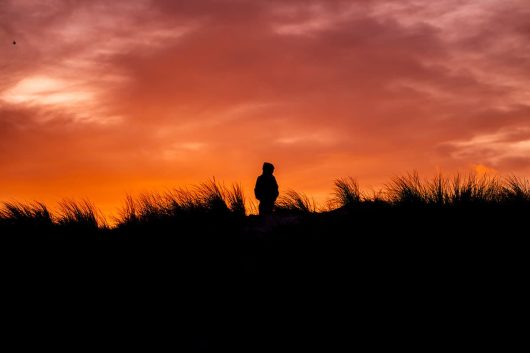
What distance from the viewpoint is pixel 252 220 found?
11.8 meters

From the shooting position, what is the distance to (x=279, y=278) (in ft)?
31.7

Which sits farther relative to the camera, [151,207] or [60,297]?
[151,207]

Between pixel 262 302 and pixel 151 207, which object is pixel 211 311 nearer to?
pixel 262 302

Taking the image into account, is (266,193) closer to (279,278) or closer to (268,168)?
(268,168)

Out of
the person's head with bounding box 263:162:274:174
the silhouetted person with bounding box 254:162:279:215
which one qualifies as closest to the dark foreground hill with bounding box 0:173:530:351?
the silhouetted person with bounding box 254:162:279:215

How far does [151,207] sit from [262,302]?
379cm

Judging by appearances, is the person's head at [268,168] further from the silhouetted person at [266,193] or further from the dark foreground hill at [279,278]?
the dark foreground hill at [279,278]

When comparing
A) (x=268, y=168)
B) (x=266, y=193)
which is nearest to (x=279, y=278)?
(x=266, y=193)

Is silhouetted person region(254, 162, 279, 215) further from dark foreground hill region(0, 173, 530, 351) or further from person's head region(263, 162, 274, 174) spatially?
dark foreground hill region(0, 173, 530, 351)

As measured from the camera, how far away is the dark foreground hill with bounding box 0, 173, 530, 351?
8.77 meters

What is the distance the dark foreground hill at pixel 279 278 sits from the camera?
8773mm

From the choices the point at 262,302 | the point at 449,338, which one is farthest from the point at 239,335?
the point at 449,338

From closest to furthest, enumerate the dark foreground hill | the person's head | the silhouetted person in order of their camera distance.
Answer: the dark foreground hill < the silhouetted person < the person's head

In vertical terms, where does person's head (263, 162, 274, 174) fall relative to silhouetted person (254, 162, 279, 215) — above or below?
above
